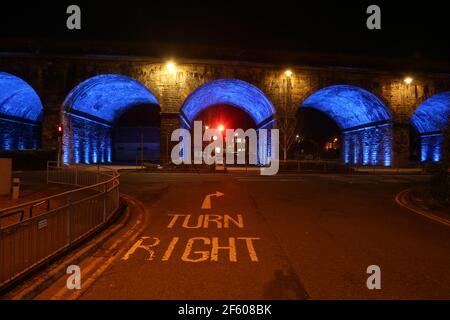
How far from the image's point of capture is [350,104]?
3891 centimetres

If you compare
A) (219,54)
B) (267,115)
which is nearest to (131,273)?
(219,54)

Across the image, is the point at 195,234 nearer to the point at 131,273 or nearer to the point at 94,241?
the point at 94,241

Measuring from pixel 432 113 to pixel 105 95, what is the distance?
3626 cm

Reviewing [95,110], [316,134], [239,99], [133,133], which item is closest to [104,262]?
[95,110]

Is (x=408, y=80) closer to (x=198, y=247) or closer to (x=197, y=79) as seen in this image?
(x=197, y=79)

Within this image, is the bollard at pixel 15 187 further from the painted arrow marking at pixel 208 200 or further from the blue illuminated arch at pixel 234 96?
the blue illuminated arch at pixel 234 96

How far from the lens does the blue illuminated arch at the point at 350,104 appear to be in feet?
116

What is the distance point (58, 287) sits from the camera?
4.98m

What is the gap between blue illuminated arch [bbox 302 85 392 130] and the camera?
35.4 meters

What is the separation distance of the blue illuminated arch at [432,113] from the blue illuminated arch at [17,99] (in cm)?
3969

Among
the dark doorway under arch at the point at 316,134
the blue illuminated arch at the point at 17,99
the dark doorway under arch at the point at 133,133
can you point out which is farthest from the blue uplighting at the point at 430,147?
the blue illuminated arch at the point at 17,99

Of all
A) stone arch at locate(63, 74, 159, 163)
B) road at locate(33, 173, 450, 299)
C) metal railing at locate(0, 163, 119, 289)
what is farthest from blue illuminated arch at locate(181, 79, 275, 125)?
Answer: metal railing at locate(0, 163, 119, 289)

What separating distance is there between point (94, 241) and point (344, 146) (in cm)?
4195

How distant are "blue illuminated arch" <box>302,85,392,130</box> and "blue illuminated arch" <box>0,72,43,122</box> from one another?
2766 centimetres
